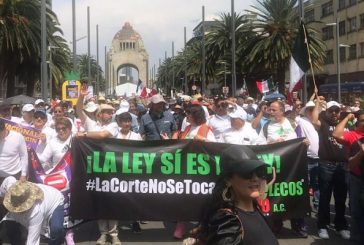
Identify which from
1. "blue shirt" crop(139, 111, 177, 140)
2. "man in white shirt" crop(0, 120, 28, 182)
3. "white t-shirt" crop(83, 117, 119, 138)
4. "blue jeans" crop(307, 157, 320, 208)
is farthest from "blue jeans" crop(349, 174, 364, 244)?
"man in white shirt" crop(0, 120, 28, 182)

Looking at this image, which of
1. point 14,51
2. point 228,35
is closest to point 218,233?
point 14,51

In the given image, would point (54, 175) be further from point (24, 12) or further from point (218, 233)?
point (24, 12)

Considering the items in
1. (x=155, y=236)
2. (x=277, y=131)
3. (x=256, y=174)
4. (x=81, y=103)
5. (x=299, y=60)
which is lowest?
(x=155, y=236)

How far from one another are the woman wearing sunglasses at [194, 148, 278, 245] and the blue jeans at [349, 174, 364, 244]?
4.32 m

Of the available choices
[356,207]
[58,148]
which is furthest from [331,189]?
[58,148]

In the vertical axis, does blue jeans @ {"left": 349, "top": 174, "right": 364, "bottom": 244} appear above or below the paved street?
above

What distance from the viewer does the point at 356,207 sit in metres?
6.61

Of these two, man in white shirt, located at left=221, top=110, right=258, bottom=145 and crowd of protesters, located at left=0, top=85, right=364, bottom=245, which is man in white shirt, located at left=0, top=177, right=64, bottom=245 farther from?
man in white shirt, located at left=221, top=110, right=258, bottom=145

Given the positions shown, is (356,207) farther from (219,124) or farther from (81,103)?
(81,103)

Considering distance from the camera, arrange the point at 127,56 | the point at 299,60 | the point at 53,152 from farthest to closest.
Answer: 1. the point at 127,56
2. the point at 299,60
3. the point at 53,152

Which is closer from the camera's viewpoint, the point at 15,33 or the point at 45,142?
the point at 45,142

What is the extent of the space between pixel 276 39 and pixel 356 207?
28757mm

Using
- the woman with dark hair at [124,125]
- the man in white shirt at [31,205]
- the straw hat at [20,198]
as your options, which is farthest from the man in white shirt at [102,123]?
the straw hat at [20,198]

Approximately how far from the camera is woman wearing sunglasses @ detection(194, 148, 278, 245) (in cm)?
232
